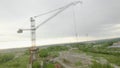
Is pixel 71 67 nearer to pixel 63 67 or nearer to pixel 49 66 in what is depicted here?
pixel 63 67

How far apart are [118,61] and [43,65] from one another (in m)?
19.7

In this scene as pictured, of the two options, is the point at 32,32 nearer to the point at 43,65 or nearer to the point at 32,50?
the point at 32,50

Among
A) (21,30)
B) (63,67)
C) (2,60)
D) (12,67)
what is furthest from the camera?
(2,60)

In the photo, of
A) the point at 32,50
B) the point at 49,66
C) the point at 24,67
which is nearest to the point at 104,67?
the point at 49,66

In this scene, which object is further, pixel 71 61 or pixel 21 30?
pixel 71 61

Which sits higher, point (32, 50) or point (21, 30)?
point (21, 30)

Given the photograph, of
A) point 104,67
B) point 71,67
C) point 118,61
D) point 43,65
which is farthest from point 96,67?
point 118,61

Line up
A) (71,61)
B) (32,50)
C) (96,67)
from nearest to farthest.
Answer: (32,50) < (96,67) < (71,61)

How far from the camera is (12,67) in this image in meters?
55.9

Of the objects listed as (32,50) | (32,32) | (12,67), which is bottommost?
(12,67)

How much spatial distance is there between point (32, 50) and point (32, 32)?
229 centimetres

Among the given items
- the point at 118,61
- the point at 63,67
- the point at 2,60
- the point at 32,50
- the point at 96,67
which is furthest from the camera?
the point at 2,60

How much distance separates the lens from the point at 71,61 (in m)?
48.2

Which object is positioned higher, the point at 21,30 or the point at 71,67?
the point at 21,30
